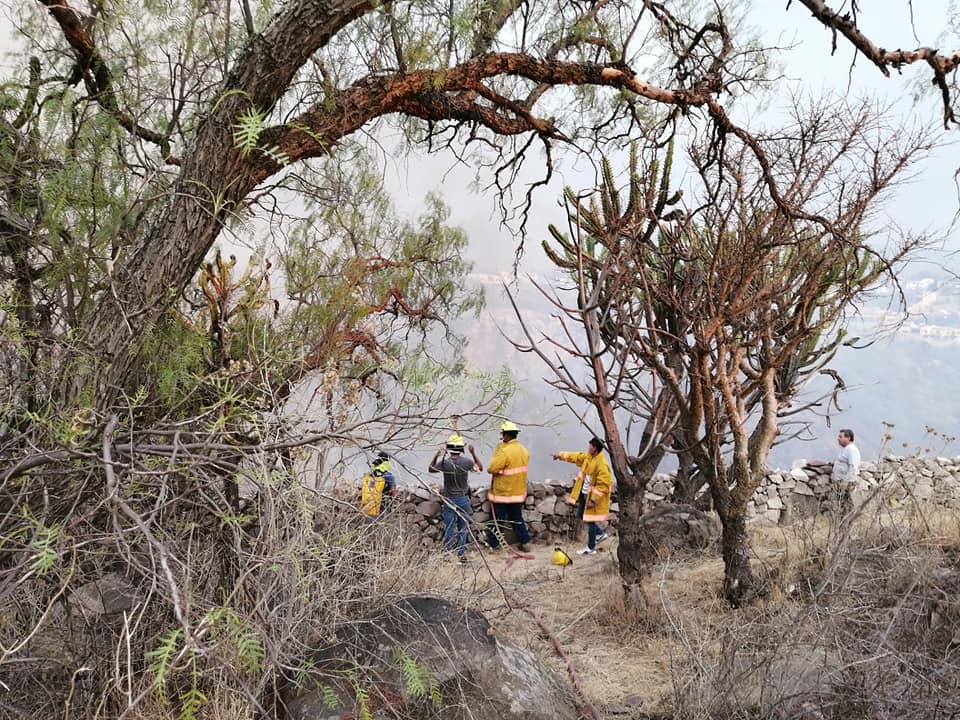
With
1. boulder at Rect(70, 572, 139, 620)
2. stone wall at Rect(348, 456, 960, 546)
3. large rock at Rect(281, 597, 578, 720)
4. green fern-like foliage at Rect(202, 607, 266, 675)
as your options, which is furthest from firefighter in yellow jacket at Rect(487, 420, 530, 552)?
green fern-like foliage at Rect(202, 607, 266, 675)

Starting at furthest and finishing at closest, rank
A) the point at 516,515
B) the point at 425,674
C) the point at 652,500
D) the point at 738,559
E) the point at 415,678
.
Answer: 1. the point at 652,500
2. the point at 516,515
3. the point at 738,559
4. the point at 425,674
5. the point at 415,678

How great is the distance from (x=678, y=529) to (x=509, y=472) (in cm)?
250

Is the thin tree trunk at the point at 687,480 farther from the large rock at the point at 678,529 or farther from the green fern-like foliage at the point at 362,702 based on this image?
the green fern-like foliage at the point at 362,702

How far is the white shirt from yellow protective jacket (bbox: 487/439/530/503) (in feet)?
14.4

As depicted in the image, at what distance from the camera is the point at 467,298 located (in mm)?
10227

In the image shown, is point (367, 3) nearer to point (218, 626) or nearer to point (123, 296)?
point (123, 296)

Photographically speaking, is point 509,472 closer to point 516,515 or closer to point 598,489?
point 516,515

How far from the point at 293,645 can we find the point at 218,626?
86 cm

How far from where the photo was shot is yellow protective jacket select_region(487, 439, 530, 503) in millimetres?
9898

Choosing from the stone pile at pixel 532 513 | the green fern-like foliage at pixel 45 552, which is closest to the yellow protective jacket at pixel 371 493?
the green fern-like foliage at pixel 45 552

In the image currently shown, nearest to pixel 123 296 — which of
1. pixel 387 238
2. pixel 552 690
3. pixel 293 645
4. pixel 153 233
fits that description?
pixel 153 233

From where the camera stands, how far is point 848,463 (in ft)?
32.2

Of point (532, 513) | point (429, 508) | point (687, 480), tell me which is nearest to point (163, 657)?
point (687, 480)

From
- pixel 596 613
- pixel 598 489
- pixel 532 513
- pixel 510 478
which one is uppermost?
pixel 510 478
